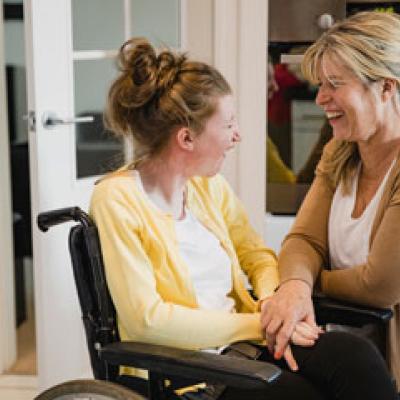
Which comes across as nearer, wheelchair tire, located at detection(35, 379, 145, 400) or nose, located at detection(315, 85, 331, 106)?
wheelchair tire, located at detection(35, 379, 145, 400)

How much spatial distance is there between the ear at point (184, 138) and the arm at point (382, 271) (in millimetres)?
418

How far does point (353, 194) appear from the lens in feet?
6.30

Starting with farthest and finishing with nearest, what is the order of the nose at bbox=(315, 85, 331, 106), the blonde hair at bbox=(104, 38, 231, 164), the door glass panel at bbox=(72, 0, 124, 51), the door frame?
the door frame, the door glass panel at bbox=(72, 0, 124, 51), the nose at bbox=(315, 85, 331, 106), the blonde hair at bbox=(104, 38, 231, 164)

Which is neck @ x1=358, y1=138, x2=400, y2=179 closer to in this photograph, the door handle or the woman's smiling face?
the woman's smiling face

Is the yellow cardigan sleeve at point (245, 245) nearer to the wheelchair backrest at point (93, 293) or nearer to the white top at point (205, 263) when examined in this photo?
the white top at point (205, 263)

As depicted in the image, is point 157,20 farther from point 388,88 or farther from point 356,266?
point 356,266

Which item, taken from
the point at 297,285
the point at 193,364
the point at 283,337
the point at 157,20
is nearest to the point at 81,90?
the point at 157,20

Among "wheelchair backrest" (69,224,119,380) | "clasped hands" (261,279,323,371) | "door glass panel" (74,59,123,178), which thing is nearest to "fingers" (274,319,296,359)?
"clasped hands" (261,279,323,371)

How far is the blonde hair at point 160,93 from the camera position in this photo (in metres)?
1.71

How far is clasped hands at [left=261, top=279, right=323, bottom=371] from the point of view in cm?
170

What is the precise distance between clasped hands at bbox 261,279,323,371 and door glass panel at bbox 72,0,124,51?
114cm

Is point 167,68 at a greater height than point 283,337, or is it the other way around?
point 167,68

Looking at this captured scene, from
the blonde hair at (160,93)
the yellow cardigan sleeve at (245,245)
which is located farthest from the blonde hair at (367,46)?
the yellow cardigan sleeve at (245,245)

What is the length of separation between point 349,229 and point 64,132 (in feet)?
3.06
